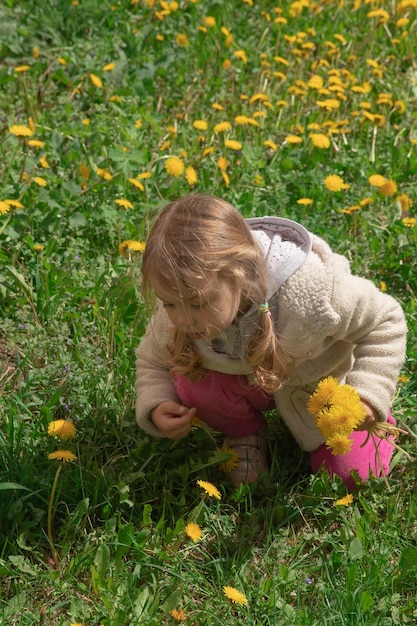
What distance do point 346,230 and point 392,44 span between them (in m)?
1.58

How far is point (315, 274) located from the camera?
1981mm

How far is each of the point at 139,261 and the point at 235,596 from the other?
1.14 meters

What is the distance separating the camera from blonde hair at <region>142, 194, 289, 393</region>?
70.7 inches

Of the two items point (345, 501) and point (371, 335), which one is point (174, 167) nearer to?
point (371, 335)

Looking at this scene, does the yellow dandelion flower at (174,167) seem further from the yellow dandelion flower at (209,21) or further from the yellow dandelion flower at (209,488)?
the yellow dandelion flower at (209,21)

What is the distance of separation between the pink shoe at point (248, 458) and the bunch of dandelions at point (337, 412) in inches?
15.7

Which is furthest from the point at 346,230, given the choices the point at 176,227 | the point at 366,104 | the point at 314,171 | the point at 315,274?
the point at 176,227

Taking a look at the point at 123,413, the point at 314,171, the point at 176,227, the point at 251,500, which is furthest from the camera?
the point at 314,171

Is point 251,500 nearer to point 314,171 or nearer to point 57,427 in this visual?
point 57,427

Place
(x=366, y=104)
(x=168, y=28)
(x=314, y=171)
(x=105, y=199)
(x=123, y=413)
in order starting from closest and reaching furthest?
(x=123, y=413) → (x=105, y=199) → (x=314, y=171) → (x=366, y=104) → (x=168, y=28)

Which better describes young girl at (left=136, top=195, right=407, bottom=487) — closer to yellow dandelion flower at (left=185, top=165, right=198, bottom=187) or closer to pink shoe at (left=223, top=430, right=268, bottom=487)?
pink shoe at (left=223, top=430, right=268, bottom=487)

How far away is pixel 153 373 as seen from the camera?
7.37 ft

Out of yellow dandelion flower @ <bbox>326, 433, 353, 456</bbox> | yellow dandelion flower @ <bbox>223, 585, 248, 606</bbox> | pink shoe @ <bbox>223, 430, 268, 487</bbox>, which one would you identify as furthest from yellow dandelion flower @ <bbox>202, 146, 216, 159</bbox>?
yellow dandelion flower @ <bbox>223, 585, 248, 606</bbox>

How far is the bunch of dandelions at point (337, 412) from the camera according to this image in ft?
5.89
